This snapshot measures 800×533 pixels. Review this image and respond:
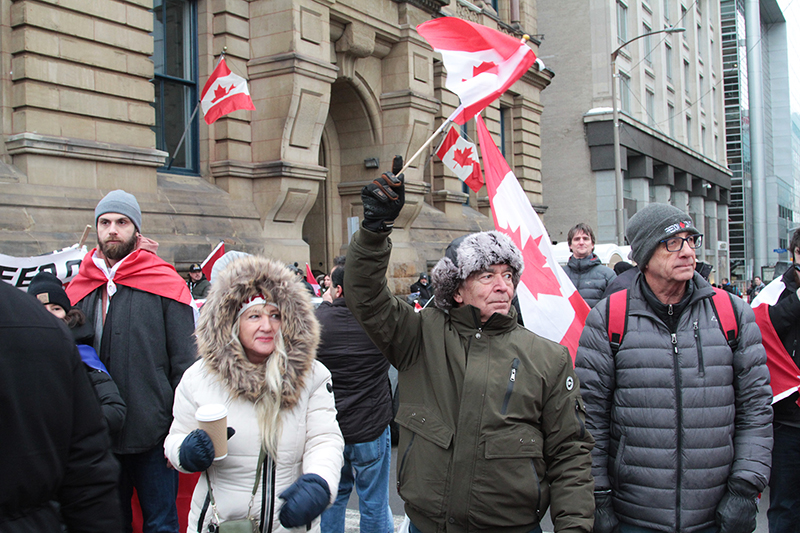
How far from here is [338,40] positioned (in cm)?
1399

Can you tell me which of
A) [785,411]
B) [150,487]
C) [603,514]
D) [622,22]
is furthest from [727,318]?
[622,22]

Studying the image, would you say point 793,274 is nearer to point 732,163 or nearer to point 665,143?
point 665,143

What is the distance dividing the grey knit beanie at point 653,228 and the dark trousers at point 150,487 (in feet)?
8.75

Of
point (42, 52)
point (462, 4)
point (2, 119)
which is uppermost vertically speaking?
point (462, 4)

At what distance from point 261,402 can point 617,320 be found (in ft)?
5.18

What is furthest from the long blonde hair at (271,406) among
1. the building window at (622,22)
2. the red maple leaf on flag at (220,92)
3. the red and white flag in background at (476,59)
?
the building window at (622,22)

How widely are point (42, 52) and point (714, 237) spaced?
1782 inches

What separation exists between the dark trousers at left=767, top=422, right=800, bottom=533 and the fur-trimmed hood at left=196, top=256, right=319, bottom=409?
2.78 metres

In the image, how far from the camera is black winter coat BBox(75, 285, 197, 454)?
11.9ft

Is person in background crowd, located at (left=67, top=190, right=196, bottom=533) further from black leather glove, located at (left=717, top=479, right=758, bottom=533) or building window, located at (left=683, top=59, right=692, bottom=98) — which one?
building window, located at (left=683, top=59, right=692, bottom=98)

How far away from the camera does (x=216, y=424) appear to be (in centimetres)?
247

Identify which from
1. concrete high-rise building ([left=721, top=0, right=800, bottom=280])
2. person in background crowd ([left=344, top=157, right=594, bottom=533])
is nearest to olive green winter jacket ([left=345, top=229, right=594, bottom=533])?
person in background crowd ([left=344, top=157, right=594, bottom=533])

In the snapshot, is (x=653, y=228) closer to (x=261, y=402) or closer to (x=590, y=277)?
(x=261, y=402)

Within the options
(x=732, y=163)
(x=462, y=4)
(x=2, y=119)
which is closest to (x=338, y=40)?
(x=462, y=4)
